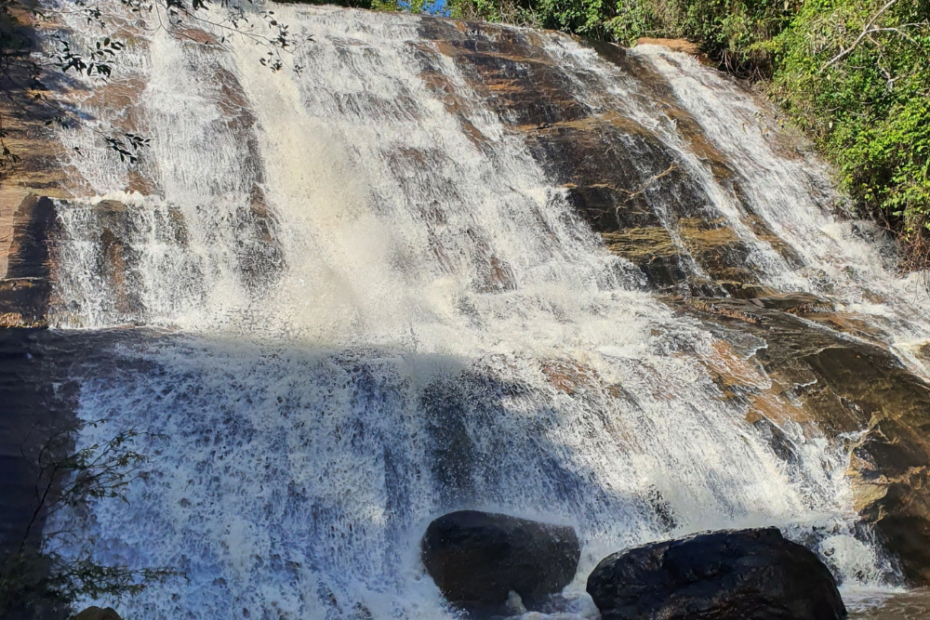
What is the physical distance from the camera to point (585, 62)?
58.4 ft

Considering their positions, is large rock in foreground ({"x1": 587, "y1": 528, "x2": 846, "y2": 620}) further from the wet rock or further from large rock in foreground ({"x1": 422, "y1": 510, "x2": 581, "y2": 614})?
the wet rock

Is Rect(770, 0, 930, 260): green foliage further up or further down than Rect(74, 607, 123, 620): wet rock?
further up

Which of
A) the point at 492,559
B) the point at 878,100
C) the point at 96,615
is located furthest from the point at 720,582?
the point at 878,100

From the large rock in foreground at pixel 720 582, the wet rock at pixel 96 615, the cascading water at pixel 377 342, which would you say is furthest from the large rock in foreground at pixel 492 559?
the wet rock at pixel 96 615

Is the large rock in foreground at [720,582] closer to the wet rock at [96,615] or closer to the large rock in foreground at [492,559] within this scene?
the large rock in foreground at [492,559]

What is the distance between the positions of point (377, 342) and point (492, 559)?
369 cm

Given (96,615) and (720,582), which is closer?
(96,615)

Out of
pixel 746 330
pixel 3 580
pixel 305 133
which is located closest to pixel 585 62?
pixel 305 133

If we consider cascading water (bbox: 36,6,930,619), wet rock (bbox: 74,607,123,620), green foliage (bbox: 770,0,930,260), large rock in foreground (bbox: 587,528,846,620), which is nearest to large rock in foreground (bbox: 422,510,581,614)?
cascading water (bbox: 36,6,930,619)

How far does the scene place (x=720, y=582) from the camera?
6457 millimetres

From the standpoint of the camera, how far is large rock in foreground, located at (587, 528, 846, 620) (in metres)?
6.34

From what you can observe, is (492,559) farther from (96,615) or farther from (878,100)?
(878,100)

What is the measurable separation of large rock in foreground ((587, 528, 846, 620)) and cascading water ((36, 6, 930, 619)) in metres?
0.74

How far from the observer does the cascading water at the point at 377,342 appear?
7.74 m
